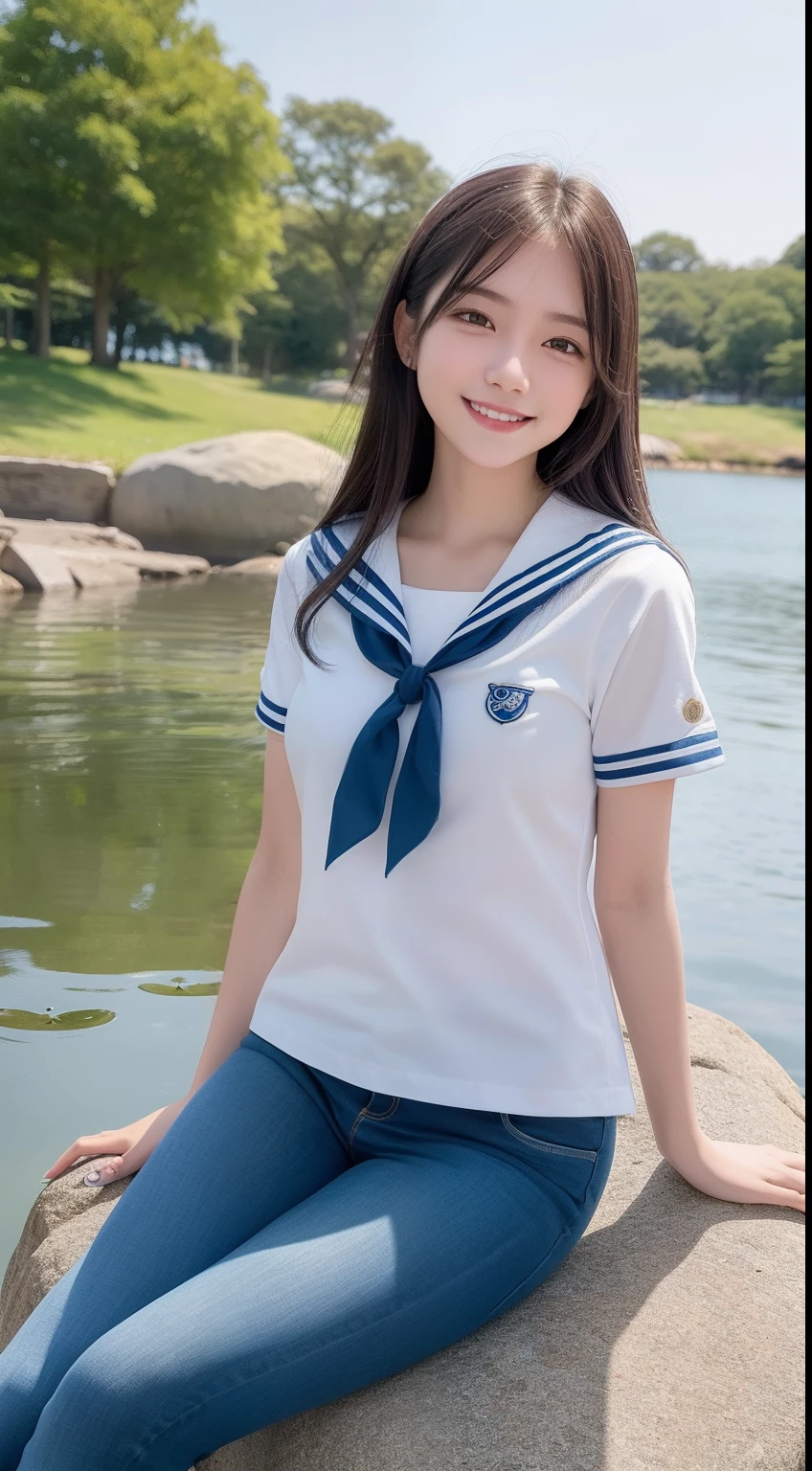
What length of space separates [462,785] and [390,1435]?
2.22 ft

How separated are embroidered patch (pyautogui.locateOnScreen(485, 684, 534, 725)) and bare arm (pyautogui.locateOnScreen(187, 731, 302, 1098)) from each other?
0.37 m

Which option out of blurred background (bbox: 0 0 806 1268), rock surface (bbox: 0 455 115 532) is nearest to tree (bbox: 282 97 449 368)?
blurred background (bbox: 0 0 806 1268)

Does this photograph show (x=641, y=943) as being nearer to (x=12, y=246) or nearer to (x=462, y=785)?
(x=462, y=785)

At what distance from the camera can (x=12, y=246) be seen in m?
26.2

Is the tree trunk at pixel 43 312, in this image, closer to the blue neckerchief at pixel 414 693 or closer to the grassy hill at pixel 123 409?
the grassy hill at pixel 123 409

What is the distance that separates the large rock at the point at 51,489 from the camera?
11.9 meters

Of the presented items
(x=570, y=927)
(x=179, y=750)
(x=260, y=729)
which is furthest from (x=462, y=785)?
(x=260, y=729)

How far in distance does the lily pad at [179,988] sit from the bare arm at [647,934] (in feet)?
6.33

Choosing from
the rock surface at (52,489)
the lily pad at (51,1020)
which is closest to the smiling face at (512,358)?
the lily pad at (51,1020)

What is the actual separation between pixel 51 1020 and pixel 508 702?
80.4 inches

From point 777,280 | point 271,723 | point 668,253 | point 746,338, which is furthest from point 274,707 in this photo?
point 668,253

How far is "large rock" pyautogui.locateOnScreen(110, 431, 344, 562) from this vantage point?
11.6 m

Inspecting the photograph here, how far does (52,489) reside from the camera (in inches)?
469

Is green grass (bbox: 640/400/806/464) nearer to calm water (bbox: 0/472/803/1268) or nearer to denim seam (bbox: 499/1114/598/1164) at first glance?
calm water (bbox: 0/472/803/1268)
